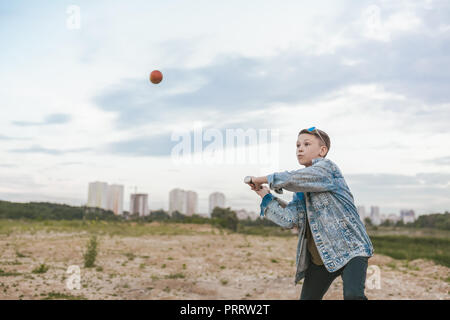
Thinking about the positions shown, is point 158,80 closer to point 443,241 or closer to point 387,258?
point 387,258

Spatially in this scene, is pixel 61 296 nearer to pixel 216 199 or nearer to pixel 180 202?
pixel 216 199

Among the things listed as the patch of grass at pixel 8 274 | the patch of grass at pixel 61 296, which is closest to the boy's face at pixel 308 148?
the patch of grass at pixel 61 296

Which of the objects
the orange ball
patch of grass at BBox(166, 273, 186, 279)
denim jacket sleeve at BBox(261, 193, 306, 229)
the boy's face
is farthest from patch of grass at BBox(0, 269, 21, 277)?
the boy's face

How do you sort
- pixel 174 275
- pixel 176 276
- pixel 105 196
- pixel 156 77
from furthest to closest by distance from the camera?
1. pixel 105 196
2. pixel 174 275
3. pixel 176 276
4. pixel 156 77

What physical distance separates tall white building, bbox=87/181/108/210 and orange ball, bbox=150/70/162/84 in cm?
4794

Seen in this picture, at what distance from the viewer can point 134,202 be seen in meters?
67.4

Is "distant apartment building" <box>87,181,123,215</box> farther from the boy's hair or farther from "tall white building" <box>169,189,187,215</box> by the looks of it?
the boy's hair

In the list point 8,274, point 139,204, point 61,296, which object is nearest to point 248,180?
point 61,296

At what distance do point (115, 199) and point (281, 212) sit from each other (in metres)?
57.3

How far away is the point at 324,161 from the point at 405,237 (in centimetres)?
3462

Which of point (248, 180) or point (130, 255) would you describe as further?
point (130, 255)

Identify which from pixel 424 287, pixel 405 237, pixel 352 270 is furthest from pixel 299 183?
pixel 405 237

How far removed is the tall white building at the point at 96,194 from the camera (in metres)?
51.8

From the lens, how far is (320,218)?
309 cm
